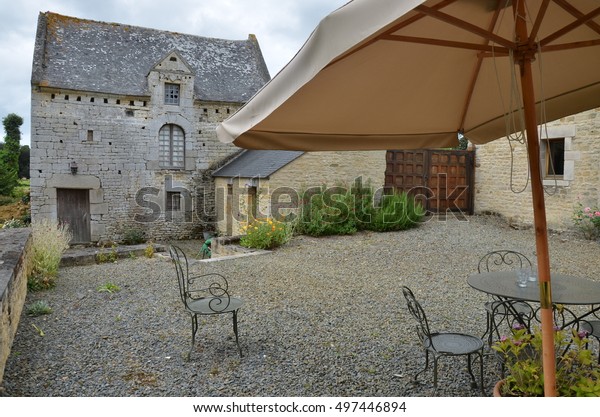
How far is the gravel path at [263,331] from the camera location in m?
3.38

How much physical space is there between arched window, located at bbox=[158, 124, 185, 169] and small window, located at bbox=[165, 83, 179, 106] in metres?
0.76

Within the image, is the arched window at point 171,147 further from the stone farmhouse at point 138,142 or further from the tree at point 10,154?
the tree at point 10,154

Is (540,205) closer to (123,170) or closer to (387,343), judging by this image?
(387,343)

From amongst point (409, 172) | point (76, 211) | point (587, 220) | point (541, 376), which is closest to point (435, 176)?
point (409, 172)

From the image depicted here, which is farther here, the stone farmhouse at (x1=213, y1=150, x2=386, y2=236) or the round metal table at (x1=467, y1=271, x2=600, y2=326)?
the stone farmhouse at (x1=213, y1=150, x2=386, y2=236)

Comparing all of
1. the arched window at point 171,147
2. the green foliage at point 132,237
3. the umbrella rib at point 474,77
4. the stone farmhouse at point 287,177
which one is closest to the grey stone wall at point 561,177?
the stone farmhouse at point 287,177

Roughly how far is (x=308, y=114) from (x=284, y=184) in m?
8.58

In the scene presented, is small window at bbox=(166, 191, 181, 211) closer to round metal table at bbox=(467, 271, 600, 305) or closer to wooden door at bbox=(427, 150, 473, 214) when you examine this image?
wooden door at bbox=(427, 150, 473, 214)

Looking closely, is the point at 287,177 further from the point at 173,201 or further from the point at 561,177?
the point at 561,177

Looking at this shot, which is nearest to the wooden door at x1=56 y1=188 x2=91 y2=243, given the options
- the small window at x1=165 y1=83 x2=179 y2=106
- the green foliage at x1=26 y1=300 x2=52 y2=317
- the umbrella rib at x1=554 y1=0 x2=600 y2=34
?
the small window at x1=165 y1=83 x2=179 y2=106

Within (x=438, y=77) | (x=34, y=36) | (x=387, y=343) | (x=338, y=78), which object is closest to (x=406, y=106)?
(x=438, y=77)

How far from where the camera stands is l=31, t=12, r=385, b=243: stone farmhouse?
1285 cm

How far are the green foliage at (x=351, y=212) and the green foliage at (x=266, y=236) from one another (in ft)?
3.52
